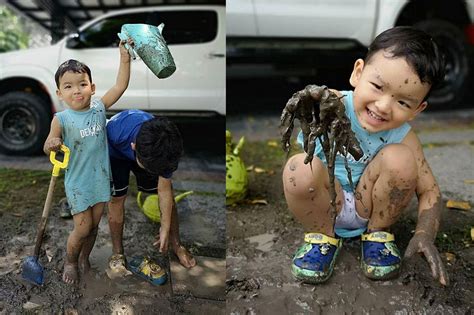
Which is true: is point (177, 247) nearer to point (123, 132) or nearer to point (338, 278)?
point (123, 132)

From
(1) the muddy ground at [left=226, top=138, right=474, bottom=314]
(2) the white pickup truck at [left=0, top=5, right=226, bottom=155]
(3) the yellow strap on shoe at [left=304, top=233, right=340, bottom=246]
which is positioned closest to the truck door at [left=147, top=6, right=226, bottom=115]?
(2) the white pickup truck at [left=0, top=5, right=226, bottom=155]

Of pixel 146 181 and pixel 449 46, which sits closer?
pixel 146 181

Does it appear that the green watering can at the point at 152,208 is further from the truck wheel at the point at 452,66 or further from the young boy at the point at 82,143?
the truck wheel at the point at 452,66

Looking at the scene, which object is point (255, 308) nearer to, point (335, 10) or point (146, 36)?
point (146, 36)

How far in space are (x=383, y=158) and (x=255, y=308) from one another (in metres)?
0.69

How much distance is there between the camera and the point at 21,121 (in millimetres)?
2160

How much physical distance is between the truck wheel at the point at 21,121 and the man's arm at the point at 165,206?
0.56m

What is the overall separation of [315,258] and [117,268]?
28.7 inches

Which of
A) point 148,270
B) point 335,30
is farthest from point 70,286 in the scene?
point 335,30

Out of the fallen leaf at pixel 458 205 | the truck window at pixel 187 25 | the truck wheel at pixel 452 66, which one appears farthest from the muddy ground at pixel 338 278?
the truck wheel at pixel 452 66

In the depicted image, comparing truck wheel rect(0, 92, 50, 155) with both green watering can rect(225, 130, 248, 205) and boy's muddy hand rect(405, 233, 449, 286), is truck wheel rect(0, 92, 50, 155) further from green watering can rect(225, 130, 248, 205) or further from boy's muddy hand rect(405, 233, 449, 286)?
boy's muddy hand rect(405, 233, 449, 286)

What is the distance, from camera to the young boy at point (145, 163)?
1797 millimetres

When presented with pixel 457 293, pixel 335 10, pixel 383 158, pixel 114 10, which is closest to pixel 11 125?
pixel 114 10

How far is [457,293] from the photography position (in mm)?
1805
